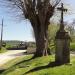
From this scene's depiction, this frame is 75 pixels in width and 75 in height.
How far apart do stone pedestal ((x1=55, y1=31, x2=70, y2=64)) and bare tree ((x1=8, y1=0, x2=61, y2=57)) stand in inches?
324

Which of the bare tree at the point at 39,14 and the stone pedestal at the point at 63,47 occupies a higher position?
the bare tree at the point at 39,14

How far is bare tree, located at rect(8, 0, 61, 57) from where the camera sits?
84.5ft

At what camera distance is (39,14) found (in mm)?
26016

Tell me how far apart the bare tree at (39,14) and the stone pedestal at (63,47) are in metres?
8.24

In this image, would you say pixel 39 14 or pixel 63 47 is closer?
pixel 63 47

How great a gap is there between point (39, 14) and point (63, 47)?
9.04m

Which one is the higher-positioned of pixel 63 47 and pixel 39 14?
pixel 39 14

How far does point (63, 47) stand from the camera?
1747 centimetres

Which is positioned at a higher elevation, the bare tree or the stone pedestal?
the bare tree

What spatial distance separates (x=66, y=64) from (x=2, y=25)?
5216cm

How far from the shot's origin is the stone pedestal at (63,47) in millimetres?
17391

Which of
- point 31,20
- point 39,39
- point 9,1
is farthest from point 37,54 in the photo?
point 9,1

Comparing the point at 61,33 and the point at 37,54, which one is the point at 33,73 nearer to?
the point at 61,33

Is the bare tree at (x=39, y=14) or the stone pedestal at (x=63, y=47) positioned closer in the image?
the stone pedestal at (x=63, y=47)
